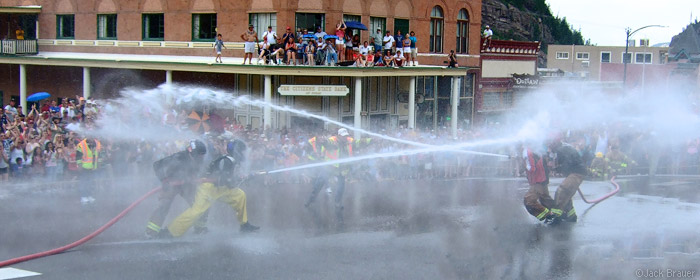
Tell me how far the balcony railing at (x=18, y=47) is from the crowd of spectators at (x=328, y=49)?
40.8 feet

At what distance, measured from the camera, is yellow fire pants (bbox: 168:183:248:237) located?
39.6ft

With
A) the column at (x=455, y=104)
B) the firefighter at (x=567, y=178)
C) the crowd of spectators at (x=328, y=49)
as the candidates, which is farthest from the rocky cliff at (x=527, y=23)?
the firefighter at (x=567, y=178)

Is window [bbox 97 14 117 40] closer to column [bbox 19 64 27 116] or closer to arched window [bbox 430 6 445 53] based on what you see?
column [bbox 19 64 27 116]

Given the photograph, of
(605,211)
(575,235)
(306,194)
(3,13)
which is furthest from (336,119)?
(3,13)

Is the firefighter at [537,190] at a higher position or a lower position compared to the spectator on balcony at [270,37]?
lower

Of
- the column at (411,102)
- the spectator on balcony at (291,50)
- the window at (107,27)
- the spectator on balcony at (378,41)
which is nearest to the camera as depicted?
the spectator on balcony at (291,50)

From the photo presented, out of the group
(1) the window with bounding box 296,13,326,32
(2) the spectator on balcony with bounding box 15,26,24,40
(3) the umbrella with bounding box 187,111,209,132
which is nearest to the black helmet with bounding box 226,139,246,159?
(3) the umbrella with bounding box 187,111,209,132

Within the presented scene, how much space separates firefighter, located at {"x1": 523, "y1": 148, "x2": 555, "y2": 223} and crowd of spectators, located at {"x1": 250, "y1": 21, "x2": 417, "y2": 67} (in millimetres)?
11098

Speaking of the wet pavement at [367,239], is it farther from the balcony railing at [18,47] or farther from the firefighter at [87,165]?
the balcony railing at [18,47]

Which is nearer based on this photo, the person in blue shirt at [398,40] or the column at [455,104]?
the person in blue shirt at [398,40]

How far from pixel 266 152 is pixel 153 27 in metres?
12.5

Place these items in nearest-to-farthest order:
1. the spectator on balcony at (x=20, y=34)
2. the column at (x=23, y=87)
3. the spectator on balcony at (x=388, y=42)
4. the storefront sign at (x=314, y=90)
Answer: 1. the storefront sign at (x=314, y=90)
2. the spectator on balcony at (x=388, y=42)
3. the column at (x=23, y=87)
4. the spectator on balcony at (x=20, y=34)

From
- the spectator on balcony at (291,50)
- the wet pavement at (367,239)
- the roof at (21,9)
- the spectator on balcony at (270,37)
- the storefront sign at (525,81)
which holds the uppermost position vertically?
the roof at (21,9)

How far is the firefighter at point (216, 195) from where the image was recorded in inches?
476
